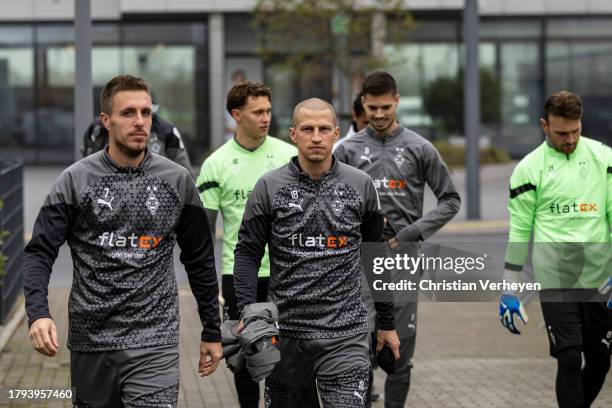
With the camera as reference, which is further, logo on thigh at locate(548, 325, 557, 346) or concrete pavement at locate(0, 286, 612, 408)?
concrete pavement at locate(0, 286, 612, 408)

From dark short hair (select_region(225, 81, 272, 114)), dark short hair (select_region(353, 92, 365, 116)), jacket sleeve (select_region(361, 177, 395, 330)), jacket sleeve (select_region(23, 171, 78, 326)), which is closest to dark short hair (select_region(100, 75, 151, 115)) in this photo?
jacket sleeve (select_region(23, 171, 78, 326))

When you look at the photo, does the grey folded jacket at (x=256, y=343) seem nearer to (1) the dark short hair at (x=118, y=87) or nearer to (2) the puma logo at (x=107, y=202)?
(2) the puma logo at (x=107, y=202)

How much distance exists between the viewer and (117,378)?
16.8 ft

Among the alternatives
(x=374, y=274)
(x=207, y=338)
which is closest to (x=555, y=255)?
(x=374, y=274)

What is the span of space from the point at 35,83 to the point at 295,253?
3287 centimetres

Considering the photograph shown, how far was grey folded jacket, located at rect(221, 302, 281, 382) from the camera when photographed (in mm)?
5383

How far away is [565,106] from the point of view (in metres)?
6.82

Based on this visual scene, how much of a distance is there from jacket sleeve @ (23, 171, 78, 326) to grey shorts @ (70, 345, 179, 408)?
327 millimetres

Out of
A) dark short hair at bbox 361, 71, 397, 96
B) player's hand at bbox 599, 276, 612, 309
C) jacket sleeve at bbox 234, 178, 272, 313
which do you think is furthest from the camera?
dark short hair at bbox 361, 71, 397, 96

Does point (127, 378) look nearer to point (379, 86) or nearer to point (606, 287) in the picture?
point (379, 86)

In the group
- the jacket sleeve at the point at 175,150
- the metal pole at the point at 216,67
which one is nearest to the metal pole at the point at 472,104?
the jacket sleeve at the point at 175,150

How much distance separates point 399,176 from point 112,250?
2.89 metres

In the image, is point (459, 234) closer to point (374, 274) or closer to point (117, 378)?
point (374, 274)

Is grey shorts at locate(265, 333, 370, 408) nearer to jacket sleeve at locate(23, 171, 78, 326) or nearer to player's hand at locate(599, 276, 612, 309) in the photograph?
jacket sleeve at locate(23, 171, 78, 326)
